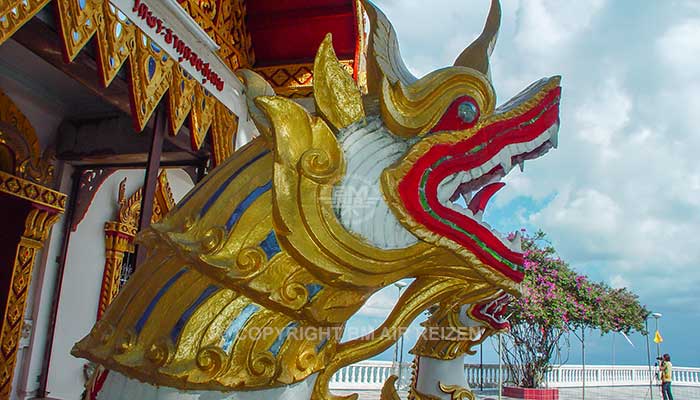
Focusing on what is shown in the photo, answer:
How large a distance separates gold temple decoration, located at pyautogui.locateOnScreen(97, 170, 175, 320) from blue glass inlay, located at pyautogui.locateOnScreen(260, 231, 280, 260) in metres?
4.45

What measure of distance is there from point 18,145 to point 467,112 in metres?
3.85

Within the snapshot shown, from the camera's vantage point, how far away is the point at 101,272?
4.86 metres

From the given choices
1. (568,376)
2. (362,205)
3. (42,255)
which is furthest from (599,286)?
(362,205)

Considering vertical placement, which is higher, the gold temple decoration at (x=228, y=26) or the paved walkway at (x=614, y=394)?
the gold temple decoration at (x=228, y=26)

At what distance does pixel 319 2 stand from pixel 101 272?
3.19 metres

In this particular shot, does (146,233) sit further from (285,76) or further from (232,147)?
(285,76)

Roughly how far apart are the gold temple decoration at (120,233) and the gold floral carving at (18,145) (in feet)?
3.54

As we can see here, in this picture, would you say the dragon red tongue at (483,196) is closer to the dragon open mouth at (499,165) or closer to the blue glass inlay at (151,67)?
the dragon open mouth at (499,165)

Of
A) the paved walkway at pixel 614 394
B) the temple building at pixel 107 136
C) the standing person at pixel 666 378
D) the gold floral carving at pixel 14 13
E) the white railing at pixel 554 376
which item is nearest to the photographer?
the gold floral carving at pixel 14 13

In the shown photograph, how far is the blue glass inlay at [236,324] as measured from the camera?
Answer: 67 cm

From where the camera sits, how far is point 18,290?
3783 mm

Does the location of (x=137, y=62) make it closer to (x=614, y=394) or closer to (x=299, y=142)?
(x=299, y=142)

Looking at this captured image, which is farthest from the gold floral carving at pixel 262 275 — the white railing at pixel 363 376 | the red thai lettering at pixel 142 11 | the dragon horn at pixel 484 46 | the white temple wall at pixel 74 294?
the white railing at pixel 363 376

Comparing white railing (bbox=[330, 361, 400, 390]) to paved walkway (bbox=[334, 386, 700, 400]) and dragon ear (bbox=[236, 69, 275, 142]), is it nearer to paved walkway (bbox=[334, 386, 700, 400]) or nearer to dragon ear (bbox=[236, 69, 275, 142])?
paved walkway (bbox=[334, 386, 700, 400])
